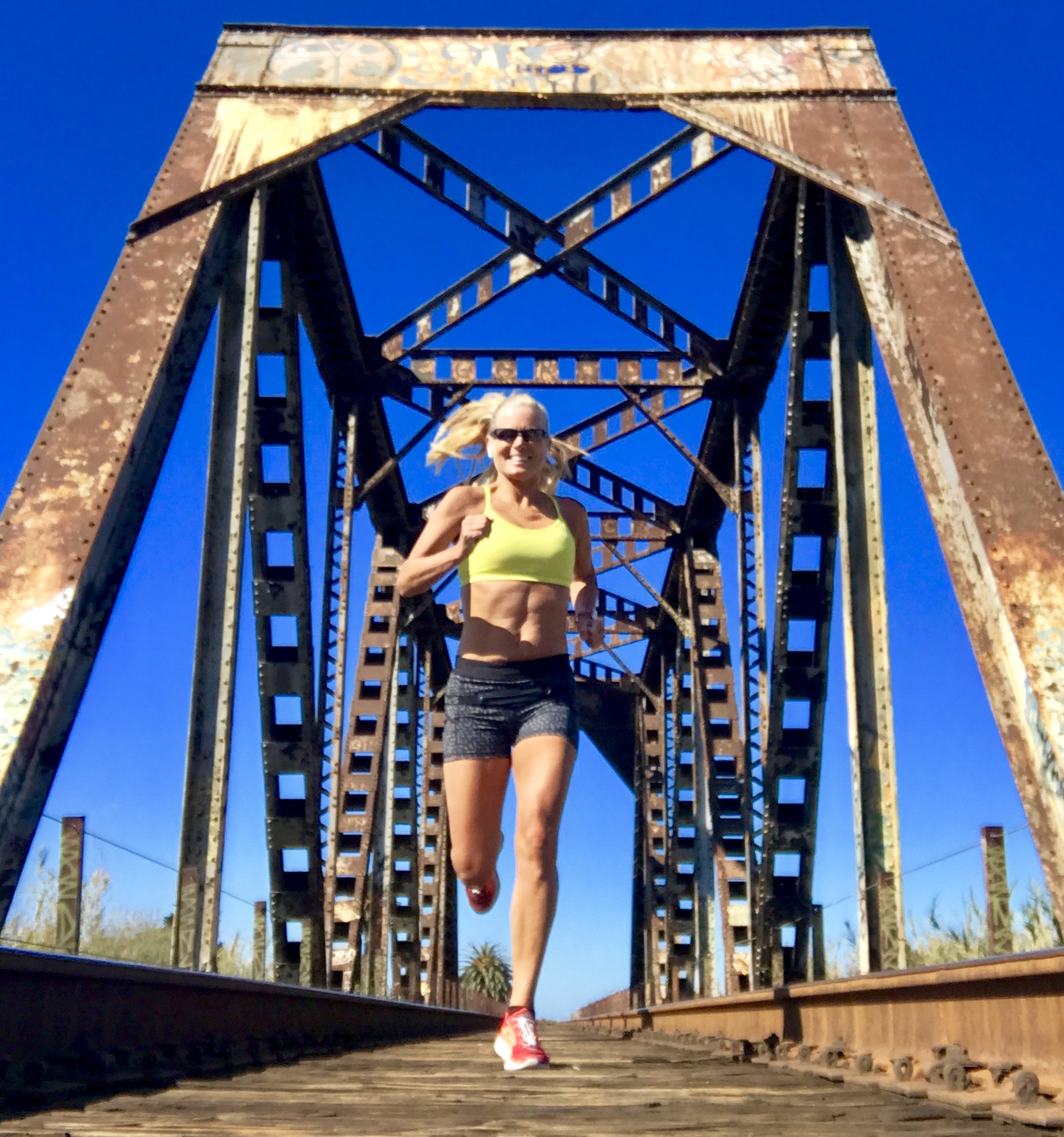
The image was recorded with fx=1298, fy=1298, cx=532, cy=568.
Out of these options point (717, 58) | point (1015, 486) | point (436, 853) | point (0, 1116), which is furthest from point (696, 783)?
point (0, 1116)

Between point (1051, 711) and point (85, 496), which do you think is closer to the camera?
point (1051, 711)

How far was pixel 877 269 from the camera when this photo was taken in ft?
22.2

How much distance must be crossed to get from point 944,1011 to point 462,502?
2.23 m

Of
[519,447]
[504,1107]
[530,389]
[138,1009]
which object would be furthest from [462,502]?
[530,389]

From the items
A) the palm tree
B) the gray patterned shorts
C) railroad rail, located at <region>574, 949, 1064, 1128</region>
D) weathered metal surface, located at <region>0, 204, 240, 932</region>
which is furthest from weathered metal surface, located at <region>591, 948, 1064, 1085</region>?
the palm tree

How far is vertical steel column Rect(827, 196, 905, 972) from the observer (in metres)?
6.38

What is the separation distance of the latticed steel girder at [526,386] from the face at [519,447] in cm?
193

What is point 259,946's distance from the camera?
10.4 meters

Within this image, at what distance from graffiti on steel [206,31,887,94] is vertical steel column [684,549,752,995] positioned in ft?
24.8

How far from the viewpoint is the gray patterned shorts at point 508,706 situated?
4352 mm

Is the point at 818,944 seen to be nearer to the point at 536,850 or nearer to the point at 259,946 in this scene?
the point at 259,946

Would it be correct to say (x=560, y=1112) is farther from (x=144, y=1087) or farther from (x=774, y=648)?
(x=774, y=648)

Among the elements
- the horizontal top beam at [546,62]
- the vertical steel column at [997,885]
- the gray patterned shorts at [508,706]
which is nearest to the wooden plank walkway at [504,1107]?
the gray patterned shorts at [508,706]

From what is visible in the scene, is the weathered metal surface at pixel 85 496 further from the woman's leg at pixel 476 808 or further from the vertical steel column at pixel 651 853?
the vertical steel column at pixel 651 853
